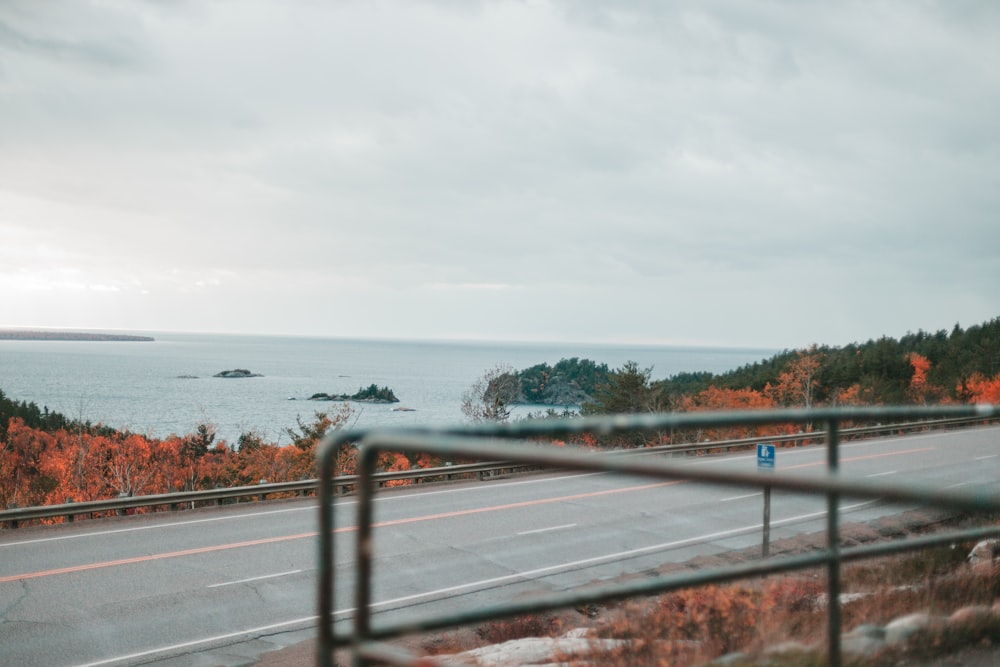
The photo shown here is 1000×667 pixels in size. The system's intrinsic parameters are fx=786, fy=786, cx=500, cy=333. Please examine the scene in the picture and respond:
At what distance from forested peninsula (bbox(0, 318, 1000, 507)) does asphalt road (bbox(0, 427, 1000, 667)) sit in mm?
12423

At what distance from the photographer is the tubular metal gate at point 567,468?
1.59 meters

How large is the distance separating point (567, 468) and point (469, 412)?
176 ft

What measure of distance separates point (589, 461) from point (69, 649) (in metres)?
8.54

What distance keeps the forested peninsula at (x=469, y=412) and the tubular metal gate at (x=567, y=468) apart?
24.5 m

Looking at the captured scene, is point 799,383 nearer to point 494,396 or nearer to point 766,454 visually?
point 494,396

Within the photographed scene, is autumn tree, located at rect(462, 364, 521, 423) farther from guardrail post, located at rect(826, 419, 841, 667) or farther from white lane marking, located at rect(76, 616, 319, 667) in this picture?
guardrail post, located at rect(826, 419, 841, 667)

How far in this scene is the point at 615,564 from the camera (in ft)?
8.21

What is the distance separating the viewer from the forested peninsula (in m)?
40.8

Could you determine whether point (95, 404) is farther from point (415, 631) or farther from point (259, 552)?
point (415, 631)

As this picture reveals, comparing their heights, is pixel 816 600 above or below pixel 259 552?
above

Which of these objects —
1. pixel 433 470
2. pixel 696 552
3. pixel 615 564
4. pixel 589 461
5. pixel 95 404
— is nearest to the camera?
pixel 589 461

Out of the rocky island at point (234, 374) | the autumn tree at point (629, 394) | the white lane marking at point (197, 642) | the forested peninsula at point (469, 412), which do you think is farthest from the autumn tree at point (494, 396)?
the rocky island at point (234, 374)

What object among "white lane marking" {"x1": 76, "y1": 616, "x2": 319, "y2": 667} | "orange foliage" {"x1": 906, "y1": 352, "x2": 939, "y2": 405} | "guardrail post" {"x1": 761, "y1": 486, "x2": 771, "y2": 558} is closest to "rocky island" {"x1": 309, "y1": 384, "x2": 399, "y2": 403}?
"orange foliage" {"x1": 906, "y1": 352, "x2": 939, "y2": 405}

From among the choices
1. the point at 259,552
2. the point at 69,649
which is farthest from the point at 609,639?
the point at 259,552
